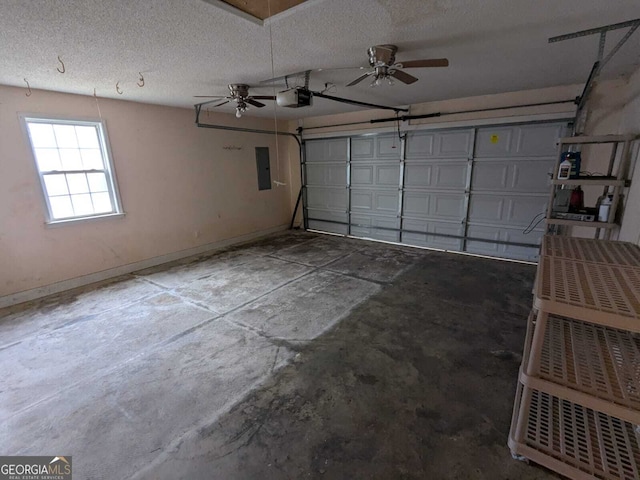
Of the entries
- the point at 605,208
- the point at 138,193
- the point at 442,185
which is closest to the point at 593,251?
the point at 605,208

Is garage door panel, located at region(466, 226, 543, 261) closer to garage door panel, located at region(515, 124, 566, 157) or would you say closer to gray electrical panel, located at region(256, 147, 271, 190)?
garage door panel, located at region(515, 124, 566, 157)

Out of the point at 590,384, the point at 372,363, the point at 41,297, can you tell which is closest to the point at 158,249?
the point at 41,297

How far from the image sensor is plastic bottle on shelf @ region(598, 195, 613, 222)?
2559 mm

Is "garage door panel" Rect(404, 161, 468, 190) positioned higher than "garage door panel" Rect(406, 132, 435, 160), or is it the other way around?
"garage door panel" Rect(406, 132, 435, 160)

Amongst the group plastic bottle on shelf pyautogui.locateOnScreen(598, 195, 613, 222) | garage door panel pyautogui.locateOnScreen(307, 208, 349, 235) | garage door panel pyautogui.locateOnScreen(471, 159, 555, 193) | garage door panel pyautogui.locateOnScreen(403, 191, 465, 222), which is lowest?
garage door panel pyautogui.locateOnScreen(307, 208, 349, 235)

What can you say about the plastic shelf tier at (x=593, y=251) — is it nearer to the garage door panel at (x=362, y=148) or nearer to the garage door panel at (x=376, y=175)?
the garage door panel at (x=376, y=175)

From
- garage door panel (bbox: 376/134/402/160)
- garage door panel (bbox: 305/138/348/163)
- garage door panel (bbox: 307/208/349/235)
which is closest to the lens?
garage door panel (bbox: 376/134/402/160)

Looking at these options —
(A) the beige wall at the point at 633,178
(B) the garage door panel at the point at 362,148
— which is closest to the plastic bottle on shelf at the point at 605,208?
(A) the beige wall at the point at 633,178

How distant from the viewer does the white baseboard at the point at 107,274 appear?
3.53 m

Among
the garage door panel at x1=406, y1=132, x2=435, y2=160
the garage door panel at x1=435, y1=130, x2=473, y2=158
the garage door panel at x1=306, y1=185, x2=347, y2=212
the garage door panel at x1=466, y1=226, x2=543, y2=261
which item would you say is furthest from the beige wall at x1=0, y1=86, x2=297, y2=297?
the garage door panel at x1=466, y1=226, x2=543, y2=261

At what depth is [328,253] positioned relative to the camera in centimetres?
521

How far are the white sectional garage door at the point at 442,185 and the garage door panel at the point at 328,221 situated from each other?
2 cm

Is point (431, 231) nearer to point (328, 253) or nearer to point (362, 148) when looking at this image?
→ point (328, 253)

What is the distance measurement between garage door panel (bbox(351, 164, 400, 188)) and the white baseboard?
2.58 m
